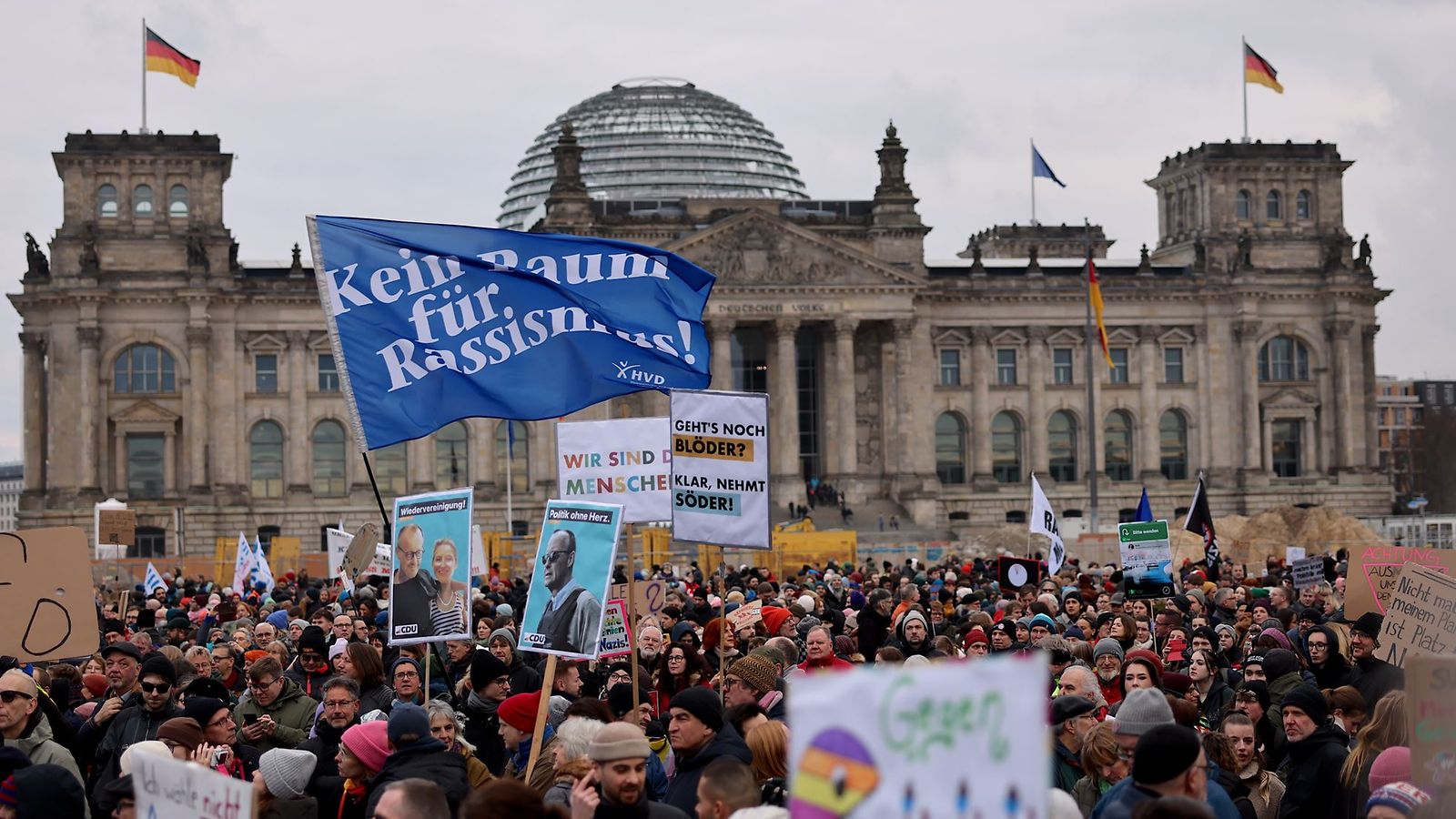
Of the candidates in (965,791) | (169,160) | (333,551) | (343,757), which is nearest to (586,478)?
(343,757)

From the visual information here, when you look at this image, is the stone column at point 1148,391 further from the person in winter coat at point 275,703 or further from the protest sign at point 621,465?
the person in winter coat at point 275,703

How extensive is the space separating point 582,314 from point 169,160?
60.8 m

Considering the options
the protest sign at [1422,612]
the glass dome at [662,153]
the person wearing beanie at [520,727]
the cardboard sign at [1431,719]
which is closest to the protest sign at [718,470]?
the person wearing beanie at [520,727]

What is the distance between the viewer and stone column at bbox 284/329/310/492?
72.8m

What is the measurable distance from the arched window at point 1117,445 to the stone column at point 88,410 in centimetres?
3654

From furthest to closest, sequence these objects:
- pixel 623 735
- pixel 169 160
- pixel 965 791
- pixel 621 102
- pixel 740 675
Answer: pixel 621 102 → pixel 169 160 → pixel 740 675 → pixel 623 735 → pixel 965 791

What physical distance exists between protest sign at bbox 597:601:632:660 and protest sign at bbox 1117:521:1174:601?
11.1 m

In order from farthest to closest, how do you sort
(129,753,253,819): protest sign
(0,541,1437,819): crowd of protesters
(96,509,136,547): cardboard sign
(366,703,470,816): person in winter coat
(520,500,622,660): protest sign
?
1. (96,509,136,547): cardboard sign
2. (520,500,622,660): protest sign
3. (366,703,470,816): person in winter coat
4. (0,541,1437,819): crowd of protesters
5. (129,753,253,819): protest sign

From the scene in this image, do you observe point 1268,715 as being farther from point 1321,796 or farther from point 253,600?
point 253,600

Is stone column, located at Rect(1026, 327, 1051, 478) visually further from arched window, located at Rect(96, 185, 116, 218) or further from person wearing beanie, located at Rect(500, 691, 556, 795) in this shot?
person wearing beanie, located at Rect(500, 691, 556, 795)

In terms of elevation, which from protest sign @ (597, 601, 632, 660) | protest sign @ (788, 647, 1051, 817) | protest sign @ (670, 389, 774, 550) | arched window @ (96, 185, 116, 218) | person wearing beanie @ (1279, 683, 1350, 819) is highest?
arched window @ (96, 185, 116, 218)

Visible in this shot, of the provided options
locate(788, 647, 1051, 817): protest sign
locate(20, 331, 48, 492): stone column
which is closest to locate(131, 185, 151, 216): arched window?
locate(20, 331, 48, 492): stone column

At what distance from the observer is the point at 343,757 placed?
33.2ft

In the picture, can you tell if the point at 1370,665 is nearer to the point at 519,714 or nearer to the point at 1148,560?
the point at 519,714
